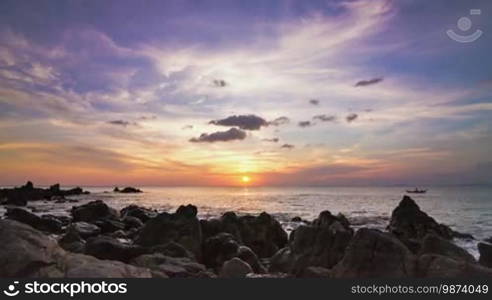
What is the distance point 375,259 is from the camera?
657 inches

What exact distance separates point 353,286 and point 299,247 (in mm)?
14313

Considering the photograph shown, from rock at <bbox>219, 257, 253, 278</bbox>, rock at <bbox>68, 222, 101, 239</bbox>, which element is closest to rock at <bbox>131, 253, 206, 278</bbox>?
rock at <bbox>219, 257, 253, 278</bbox>

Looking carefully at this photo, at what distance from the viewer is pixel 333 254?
2369cm

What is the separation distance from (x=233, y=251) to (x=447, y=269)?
14403mm

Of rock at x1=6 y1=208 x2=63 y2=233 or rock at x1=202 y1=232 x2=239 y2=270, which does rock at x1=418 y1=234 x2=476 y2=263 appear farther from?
rock at x1=6 y1=208 x2=63 y2=233

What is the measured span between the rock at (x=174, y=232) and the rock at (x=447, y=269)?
15274 millimetres

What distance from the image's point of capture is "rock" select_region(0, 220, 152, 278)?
38.8 ft

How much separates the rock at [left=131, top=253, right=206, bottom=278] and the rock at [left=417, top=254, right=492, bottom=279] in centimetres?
881

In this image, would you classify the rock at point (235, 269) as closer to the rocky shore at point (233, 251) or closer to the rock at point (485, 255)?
the rocky shore at point (233, 251)

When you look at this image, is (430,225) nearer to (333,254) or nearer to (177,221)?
(333,254)

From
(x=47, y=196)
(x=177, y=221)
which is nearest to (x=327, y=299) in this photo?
(x=177, y=221)

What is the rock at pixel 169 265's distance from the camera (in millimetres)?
18312

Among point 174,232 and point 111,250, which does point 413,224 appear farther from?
point 111,250

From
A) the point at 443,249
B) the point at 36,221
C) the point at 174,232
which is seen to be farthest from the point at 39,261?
the point at 36,221
